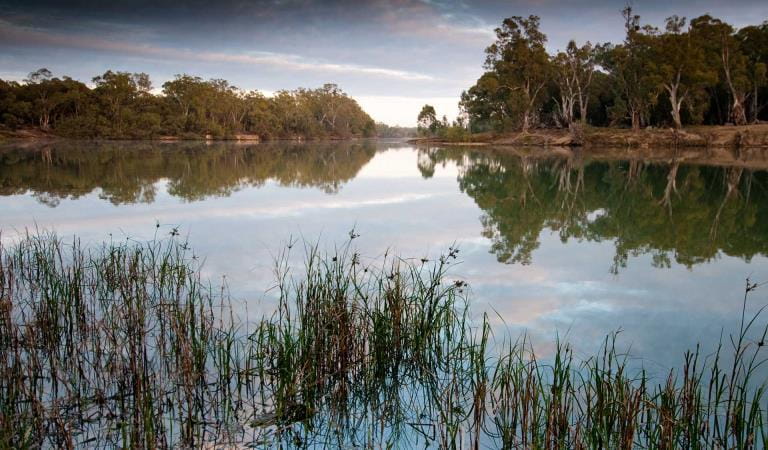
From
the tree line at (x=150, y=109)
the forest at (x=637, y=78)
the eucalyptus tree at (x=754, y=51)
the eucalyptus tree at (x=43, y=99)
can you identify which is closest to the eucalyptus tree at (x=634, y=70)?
the forest at (x=637, y=78)

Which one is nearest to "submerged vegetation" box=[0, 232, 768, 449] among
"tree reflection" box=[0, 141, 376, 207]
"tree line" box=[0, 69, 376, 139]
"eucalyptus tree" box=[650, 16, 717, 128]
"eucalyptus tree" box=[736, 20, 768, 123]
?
"tree reflection" box=[0, 141, 376, 207]

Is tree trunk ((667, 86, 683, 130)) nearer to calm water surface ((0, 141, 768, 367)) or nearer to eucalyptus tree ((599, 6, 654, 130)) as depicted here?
eucalyptus tree ((599, 6, 654, 130))

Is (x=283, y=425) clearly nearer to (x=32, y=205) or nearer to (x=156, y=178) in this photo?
(x=32, y=205)

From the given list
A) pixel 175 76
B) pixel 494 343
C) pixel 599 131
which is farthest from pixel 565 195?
pixel 175 76

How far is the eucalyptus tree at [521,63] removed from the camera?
2250 inches

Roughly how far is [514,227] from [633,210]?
4.65 meters

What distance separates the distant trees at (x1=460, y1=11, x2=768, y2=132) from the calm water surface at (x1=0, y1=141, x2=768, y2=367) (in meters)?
24.0

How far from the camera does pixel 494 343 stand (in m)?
5.63

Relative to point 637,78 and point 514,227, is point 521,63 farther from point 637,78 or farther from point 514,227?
point 514,227

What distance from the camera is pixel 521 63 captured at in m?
58.0

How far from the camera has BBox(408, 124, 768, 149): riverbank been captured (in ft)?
142

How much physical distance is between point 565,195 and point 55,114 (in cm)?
8123

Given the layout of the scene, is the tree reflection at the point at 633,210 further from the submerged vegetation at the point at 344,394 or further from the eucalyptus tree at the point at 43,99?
the eucalyptus tree at the point at 43,99

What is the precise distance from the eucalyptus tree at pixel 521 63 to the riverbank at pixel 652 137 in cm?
351
